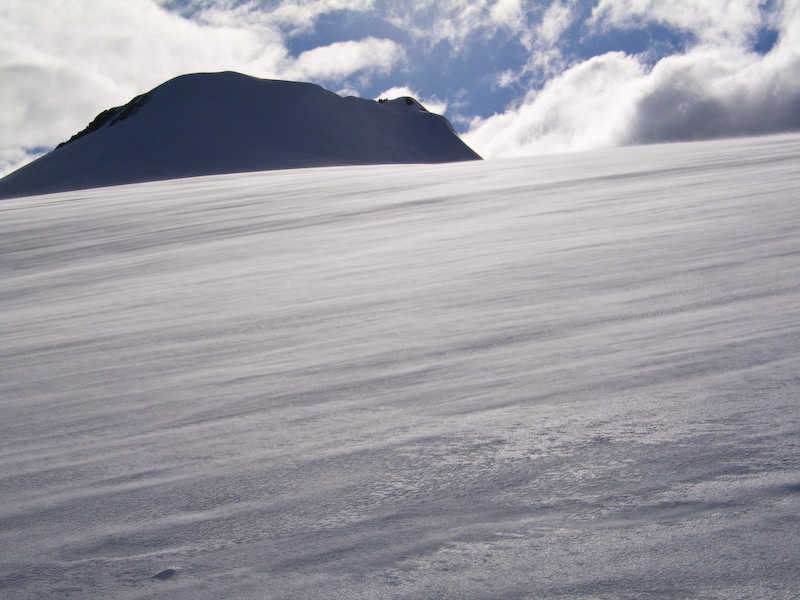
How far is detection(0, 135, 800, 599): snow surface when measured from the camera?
3.77 ft

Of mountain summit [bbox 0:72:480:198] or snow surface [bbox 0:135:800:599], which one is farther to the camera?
mountain summit [bbox 0:72:480:198]

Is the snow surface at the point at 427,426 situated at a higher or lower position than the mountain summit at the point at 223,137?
lower

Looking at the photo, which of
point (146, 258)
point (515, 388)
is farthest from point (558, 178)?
point (515, 388)

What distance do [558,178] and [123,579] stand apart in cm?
661

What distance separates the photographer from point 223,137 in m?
63.6

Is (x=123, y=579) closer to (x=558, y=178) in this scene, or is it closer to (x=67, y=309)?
(x=67, y=309)

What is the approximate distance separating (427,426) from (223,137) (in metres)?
66.1

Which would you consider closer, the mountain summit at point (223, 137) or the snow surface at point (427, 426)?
the snow surface at point (427, 426)

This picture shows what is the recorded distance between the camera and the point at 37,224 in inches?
294

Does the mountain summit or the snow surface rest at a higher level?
the mountain summit

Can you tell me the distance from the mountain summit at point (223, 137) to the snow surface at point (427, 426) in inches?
2015

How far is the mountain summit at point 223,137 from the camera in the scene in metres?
56.2

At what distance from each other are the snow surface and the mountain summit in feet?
168

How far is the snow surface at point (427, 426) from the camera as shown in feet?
3.77
